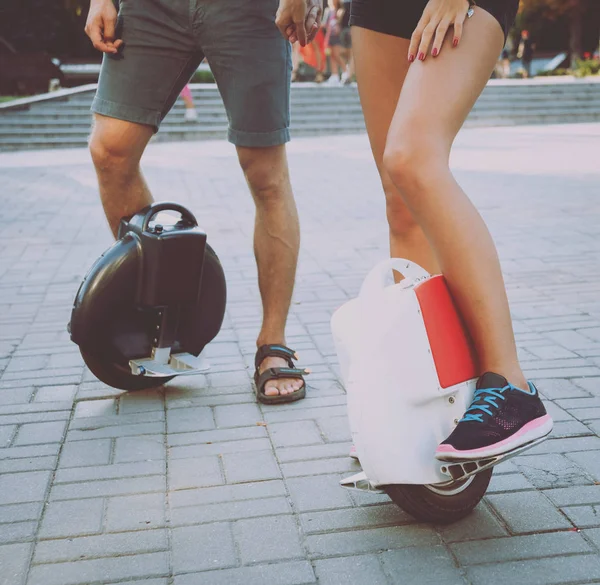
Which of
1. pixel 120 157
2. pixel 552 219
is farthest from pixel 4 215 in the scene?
pixel 120 157

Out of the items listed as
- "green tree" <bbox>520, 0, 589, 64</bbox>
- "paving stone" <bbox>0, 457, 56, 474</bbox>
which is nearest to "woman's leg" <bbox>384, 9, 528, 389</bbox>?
"paving stone" <bbox>0, 457, 56, 474</bbox>

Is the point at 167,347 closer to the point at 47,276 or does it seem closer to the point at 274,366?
the point at 274,366

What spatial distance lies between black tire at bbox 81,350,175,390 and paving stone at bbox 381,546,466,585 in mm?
1406

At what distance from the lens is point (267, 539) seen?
2.17 meters

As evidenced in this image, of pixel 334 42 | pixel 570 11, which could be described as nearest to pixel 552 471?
pixel 334 42

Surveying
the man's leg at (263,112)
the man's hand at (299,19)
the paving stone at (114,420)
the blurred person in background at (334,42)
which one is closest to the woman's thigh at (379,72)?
the man's hand at (299,19)

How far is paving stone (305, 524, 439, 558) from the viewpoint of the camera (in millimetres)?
2104

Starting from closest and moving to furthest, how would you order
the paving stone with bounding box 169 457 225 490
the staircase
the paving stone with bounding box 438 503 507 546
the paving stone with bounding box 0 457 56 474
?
the paving stone with bounding box 438 503 507 546 → the paving stone with bounding box 169 457 225 490 → the paving stone with bounding box 0 457 56 474 → the staircase

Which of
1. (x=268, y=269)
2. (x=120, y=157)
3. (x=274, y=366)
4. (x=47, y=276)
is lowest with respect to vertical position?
(x=47, y=276)

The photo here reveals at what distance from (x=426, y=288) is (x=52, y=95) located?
1798cm

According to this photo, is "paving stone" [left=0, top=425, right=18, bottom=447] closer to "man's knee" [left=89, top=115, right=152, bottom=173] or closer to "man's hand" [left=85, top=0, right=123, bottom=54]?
"man's knee" [left=89, top=115, right=152, bottom=173]

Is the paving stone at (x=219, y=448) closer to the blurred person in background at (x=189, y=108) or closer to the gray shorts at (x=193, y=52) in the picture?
the gray shorts at (x=193, y=52)

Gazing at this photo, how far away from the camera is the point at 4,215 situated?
8.18m

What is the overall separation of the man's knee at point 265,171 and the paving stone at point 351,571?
1622mm
